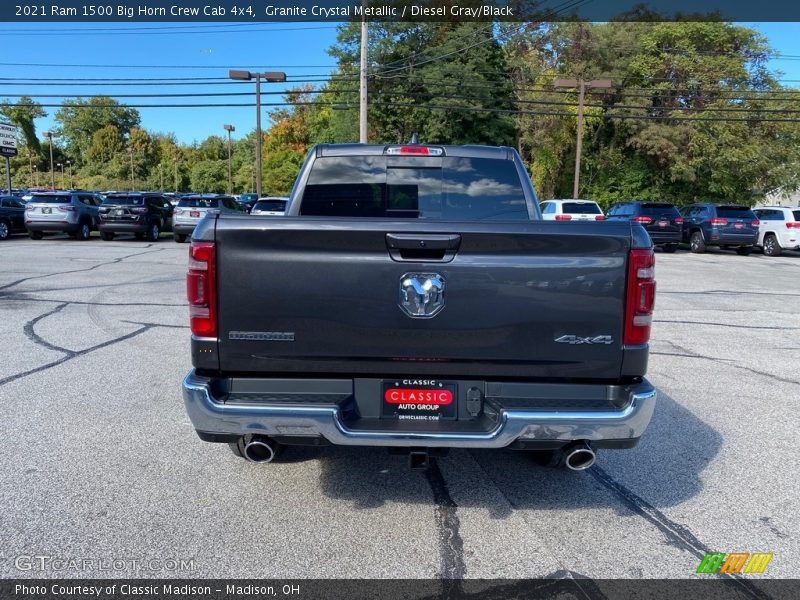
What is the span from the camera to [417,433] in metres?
2.99

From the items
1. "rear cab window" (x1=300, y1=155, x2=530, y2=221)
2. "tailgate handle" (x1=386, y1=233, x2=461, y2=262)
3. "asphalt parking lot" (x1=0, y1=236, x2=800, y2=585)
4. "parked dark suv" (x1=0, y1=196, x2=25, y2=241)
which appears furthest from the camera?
"parked dark suv" (x1=0, y1=196, x2=25, y2=241)

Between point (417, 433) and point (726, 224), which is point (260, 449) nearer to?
point (417, 433)

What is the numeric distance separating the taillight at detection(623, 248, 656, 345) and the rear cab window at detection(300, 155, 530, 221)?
1392 mm

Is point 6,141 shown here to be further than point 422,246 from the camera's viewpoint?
Yes

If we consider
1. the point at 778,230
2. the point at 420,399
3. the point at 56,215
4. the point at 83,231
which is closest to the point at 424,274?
the point at 420,399

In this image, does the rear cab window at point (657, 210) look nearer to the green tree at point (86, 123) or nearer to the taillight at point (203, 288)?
the taillight at point (203, 288)

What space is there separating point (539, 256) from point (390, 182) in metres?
1.73

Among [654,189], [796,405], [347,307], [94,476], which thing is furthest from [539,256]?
[654,189]

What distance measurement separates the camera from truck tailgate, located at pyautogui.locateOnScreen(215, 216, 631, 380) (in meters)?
2.96

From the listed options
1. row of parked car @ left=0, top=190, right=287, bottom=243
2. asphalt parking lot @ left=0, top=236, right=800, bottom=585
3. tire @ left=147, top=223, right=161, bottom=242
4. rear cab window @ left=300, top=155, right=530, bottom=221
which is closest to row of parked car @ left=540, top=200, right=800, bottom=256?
row of parked car @ left=0, top=190, right=287, bottom=243

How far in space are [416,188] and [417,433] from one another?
2017 mm

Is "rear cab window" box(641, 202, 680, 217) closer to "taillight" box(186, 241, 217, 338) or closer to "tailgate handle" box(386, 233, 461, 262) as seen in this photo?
"tailgate handle" box(386, 233, 461, 262)

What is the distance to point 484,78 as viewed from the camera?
37.2 meters

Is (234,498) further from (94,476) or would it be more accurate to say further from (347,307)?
(347,307)
